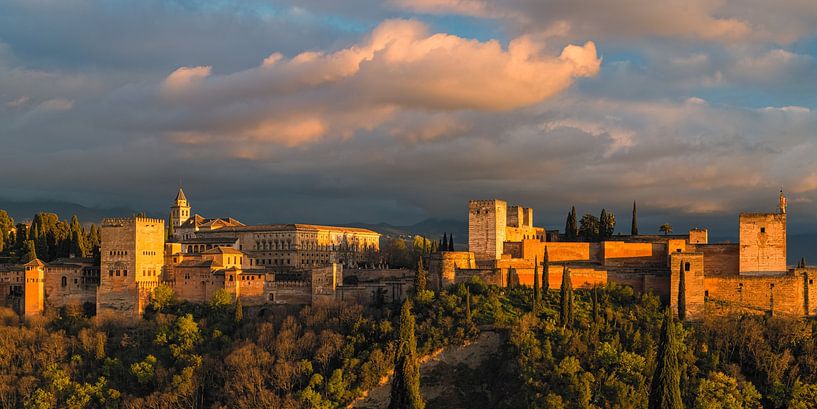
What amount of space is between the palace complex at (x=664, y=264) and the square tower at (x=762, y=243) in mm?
55

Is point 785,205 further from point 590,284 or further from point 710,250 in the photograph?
point 590,284

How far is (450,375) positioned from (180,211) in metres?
43.9

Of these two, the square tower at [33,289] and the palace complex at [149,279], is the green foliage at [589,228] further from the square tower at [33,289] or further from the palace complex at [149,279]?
the square tower at [33,289]

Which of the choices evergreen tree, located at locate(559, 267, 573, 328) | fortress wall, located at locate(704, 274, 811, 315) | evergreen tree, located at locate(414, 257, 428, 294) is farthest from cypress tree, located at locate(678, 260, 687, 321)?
evergreen tree, located at locate(414, 257, 428, 294)

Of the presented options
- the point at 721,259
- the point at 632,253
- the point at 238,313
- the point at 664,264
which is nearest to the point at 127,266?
the point at 238,313

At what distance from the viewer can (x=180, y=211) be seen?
278ft

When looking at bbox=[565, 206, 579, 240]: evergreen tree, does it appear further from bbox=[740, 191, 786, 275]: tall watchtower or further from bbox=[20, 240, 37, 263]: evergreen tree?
bbox=[20, 240, 37, 263]: evergreen tree

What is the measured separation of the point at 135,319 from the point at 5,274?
32.8 ft

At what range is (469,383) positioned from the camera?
4809cm

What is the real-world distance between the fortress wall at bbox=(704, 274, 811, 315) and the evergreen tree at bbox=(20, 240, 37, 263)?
44457 mm

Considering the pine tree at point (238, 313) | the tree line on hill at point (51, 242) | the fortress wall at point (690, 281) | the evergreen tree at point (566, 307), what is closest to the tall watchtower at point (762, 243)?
the fortress wall at point (690, 281)

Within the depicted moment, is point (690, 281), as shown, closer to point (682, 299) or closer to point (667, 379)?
point (682, 299)

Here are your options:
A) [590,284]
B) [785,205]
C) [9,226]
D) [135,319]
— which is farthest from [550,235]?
[9,226]

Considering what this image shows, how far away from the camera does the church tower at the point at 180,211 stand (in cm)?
8375
